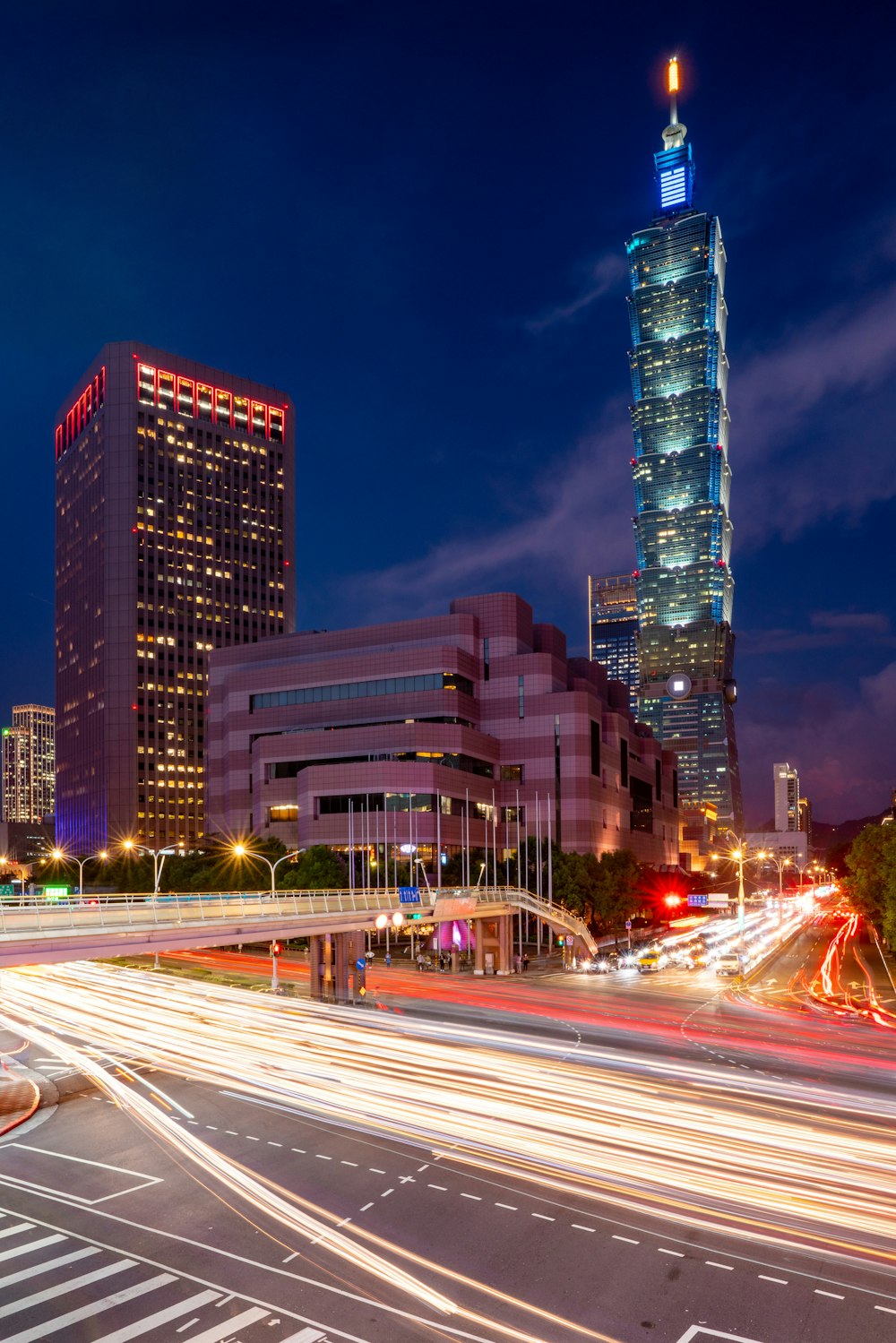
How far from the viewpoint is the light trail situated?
79.4ft

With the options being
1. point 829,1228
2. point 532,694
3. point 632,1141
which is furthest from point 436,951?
point 829,1228

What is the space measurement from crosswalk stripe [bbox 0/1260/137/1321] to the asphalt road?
2.1 inches

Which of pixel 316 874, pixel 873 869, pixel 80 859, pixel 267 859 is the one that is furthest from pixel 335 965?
pixel 80 859

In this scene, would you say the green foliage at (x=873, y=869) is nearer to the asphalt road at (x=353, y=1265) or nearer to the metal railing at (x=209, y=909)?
the metal railing at (x=209, y=909)

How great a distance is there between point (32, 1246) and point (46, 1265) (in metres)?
1.40

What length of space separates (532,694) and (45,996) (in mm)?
90869

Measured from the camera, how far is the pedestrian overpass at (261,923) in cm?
3806

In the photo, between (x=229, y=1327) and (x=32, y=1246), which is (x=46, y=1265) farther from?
(x=229, y=1327)

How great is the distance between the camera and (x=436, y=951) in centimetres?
9700

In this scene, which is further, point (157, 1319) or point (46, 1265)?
point (46, 1265)

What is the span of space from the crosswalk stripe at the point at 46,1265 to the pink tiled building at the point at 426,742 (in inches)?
3968

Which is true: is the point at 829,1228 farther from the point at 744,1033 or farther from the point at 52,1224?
the point at 744,1033

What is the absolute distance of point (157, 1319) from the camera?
19.6 metres

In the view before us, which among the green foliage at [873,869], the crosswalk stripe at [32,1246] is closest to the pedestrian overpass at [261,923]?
the crosswalk stripe at [32,1246]
